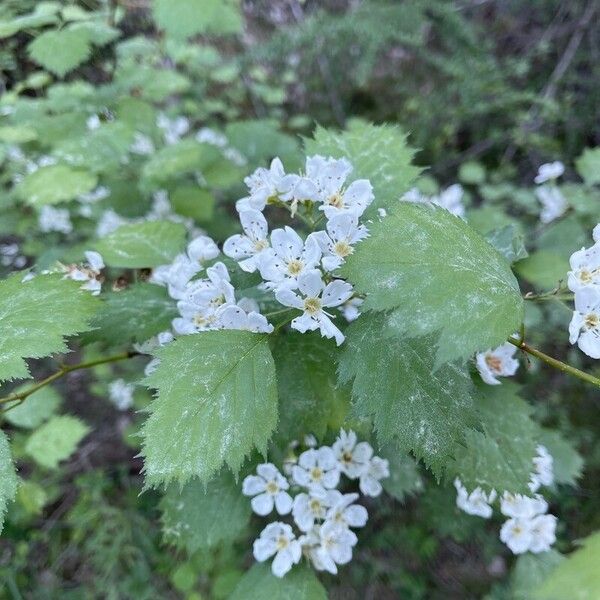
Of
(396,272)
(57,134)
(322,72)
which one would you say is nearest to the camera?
(396,272)

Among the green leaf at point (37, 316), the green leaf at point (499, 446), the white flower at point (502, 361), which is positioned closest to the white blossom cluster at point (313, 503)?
the green leaf at point (499, 446)

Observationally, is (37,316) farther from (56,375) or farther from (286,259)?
(286,259)

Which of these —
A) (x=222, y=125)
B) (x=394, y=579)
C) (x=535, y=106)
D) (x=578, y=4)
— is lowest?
(x=394, y=579)

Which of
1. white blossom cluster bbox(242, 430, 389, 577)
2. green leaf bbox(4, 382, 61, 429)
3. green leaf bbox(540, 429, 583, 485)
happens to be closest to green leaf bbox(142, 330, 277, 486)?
white blossom cluster bbox(242, 430, 389, 577)

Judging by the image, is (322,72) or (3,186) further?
(322,72)

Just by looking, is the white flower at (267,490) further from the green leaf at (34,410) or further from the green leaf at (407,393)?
the green leaf at (34,410)

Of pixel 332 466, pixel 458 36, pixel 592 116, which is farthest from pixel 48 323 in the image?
pixel 592 116

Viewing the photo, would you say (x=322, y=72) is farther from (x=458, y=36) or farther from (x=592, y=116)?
(x=592, y=116)
